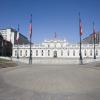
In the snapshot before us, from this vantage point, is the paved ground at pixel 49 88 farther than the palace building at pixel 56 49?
No

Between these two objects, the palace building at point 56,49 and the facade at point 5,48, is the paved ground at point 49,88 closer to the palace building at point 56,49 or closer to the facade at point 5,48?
the facade at point 5,48

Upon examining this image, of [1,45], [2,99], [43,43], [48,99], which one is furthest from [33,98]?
[43,43]

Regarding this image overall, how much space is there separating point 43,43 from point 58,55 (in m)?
10.2

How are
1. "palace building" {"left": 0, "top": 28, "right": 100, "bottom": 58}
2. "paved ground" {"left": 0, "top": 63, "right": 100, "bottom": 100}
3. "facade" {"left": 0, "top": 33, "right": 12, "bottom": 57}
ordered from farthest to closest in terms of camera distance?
"palace building" {"left": 0, "top": 28, "right": 100, "bottom": 58} → "facade" {"left": 0, "top": 33, "right": 12, "bottom": 57} → "paved ground" {"left": 0, "top": 63, "right": 100, "bottom": 100}

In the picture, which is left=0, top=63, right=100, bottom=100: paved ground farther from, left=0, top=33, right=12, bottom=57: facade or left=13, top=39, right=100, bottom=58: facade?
left=13, top=39, right=100, bottom=58: facade

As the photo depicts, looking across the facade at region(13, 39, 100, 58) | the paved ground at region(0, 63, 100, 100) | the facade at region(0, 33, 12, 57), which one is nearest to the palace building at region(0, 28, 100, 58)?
the facade at region(13, 39, 100, 58)

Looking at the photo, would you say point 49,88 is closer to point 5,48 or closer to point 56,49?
point 56,49

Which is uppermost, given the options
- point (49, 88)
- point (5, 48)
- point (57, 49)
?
point (5, 48)

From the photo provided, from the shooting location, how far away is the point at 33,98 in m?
8.50

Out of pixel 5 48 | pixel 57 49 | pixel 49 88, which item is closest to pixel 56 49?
pixel 57 49

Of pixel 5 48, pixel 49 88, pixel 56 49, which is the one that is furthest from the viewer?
pixel 56 49

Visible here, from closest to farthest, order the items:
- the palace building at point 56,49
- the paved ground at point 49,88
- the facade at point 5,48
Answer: the paved ground at point 49,88
the facade at point 5,48
the palace building at point 56,49

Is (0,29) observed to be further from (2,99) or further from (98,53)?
(2,99)

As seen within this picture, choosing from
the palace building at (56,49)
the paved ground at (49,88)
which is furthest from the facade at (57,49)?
the paved ground at (49,88)
